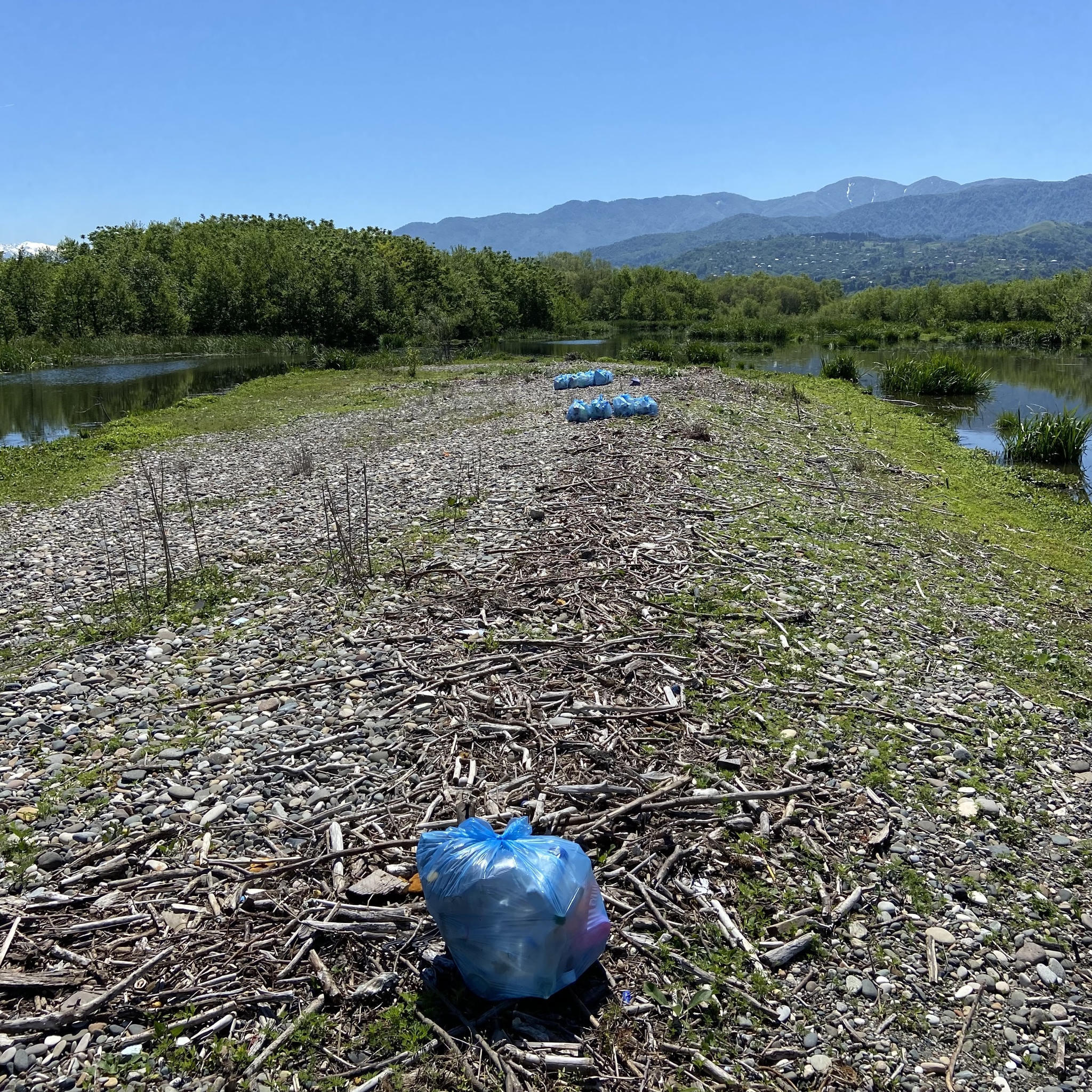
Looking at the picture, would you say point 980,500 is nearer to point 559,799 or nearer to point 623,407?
point 623,407

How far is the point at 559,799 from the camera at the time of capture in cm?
625

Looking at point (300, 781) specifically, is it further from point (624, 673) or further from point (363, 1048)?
point (624, 673)

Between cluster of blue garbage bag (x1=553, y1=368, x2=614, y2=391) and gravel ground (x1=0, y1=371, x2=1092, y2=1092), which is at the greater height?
cluster of blue garbage bag (x1=553, y1=368, x2=614, y2=391)

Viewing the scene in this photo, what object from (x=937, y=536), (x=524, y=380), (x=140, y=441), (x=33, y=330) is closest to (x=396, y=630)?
(x=937, y=536)

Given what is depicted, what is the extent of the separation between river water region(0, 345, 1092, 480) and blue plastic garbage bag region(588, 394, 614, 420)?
1341 centimetres

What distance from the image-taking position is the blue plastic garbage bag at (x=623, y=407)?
2381 centimetres

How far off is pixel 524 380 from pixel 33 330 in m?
60.1

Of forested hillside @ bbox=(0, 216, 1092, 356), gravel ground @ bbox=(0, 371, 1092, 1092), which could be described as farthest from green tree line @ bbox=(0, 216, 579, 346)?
gravel ground @ bbox=(0, 371, 1092, 1092)

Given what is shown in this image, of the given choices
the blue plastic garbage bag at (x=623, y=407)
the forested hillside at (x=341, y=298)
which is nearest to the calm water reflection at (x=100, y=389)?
the forested hillside at (x=341, y=298)

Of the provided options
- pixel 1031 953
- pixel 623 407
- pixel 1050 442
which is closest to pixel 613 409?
pixel 623 407

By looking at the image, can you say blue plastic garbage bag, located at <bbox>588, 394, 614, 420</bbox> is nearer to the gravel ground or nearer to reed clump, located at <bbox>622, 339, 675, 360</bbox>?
the gravel ground

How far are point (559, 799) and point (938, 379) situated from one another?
3836cm

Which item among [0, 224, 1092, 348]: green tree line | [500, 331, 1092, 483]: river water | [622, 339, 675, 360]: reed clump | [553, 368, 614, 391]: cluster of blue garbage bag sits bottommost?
[500, 331, 1092, 483]: river water

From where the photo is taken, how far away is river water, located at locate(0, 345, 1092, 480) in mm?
31156
